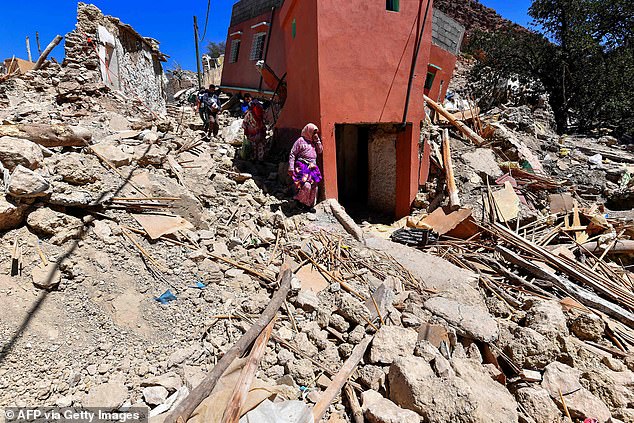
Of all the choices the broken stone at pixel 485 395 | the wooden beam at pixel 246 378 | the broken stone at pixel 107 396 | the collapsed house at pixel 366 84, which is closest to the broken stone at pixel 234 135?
the collapsed house at pixel 366 84

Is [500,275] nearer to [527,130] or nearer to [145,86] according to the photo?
[527,130]

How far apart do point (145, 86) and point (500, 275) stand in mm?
12869

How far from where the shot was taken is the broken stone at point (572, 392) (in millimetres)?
2521

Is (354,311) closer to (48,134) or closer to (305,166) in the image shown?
(305,166)

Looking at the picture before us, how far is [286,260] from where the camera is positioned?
424 centimetres

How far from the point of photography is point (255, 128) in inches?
261

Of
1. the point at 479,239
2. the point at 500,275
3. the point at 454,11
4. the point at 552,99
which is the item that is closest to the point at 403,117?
the point at 479,239

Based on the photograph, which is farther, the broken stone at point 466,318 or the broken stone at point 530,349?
the broken stone at point 466,318

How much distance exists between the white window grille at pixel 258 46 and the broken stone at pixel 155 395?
1339cm

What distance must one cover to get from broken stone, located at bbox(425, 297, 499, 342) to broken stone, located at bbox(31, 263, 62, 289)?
3687 mm

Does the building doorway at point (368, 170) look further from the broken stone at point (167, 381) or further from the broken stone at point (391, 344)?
the broken stone at point (167, 381)

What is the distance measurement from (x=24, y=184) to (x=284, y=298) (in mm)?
2685

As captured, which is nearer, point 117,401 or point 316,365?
point 117,401

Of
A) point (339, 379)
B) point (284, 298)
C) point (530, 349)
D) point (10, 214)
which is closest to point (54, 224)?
point (10, 214)
